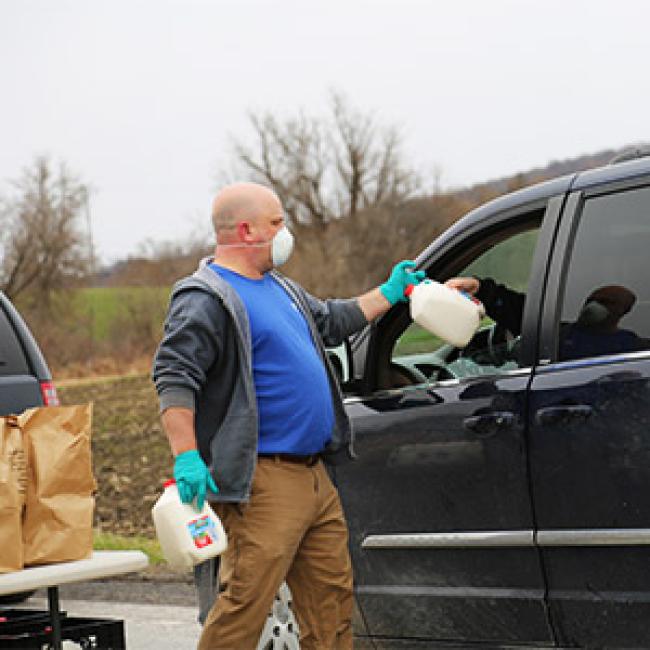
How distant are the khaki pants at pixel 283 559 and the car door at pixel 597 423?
2.26ft

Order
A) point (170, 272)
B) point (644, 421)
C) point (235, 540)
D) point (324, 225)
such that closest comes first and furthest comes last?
point (644, 421), point (235, 540), point (170, 272), point (324, 225)

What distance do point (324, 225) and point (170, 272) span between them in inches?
436

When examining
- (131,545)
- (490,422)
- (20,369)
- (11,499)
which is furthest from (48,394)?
(490,422)

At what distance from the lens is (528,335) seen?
15.5 feet

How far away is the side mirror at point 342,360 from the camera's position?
17.8ft

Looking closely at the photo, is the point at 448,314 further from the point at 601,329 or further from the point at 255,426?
the point at 255,426

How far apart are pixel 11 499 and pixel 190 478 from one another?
0.64 metres

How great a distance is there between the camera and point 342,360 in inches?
215

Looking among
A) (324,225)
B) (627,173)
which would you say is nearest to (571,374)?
(627,173)

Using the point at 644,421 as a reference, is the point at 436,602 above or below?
below

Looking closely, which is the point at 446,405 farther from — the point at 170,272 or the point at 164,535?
the point at 170,272

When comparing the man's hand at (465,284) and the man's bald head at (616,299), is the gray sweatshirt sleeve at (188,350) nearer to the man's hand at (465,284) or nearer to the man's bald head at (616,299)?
the man's hand at (465,284)

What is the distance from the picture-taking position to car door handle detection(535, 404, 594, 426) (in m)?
4.41

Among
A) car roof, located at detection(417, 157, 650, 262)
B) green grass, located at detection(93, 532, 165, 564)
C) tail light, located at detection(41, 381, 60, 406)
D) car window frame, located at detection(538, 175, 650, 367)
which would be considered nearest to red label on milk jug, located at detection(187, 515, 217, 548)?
car window frame, located at detection(538, 175, 650, 367)
